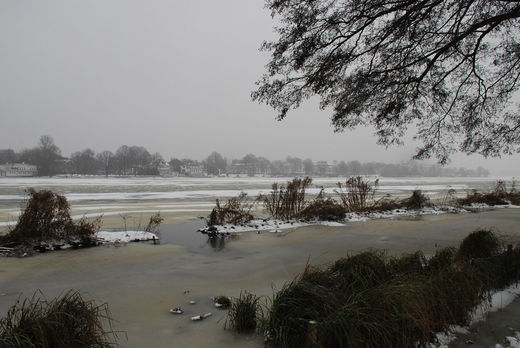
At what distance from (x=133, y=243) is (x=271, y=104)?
540 cm

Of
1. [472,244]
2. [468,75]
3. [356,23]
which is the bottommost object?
[472,244]

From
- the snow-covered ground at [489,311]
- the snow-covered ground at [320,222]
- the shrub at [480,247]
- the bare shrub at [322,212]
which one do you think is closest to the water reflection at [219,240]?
the snow-covered ground at [320,222]

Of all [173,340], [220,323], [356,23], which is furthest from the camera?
[356,23]

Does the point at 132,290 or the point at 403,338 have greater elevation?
the point at 403,338

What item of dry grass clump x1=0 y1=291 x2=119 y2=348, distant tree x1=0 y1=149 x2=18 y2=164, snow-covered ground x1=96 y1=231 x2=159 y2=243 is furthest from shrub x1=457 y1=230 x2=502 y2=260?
distant tree x1=0 y1=149 x2=18 y2=164

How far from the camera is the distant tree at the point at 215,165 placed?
481 ft

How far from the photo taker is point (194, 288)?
5402mm

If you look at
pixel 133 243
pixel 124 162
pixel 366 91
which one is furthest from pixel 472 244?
pixel 124 162

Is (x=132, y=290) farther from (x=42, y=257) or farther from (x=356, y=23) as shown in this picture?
(x=356, y=23)

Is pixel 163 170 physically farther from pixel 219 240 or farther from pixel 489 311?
pixel 489 311

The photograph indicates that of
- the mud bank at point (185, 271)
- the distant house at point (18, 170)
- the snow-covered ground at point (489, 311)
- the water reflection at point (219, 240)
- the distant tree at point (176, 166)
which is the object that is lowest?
the water reflection at point (219, 240)

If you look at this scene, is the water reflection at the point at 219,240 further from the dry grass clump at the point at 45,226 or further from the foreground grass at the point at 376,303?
the foreground grass at the point at 376,303

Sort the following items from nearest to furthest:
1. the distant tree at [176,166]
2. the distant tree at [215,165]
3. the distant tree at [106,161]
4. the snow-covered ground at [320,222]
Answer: the snow-covered ground at [320,222]
the distant tree at [106,161]
the distant tree at [176,166]
the distant tree at [215,165]

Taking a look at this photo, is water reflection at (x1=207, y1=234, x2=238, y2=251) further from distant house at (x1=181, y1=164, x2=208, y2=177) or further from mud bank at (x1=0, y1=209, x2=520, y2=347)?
distant house at (x1=181, y1=164, x2=208, y2=177)
